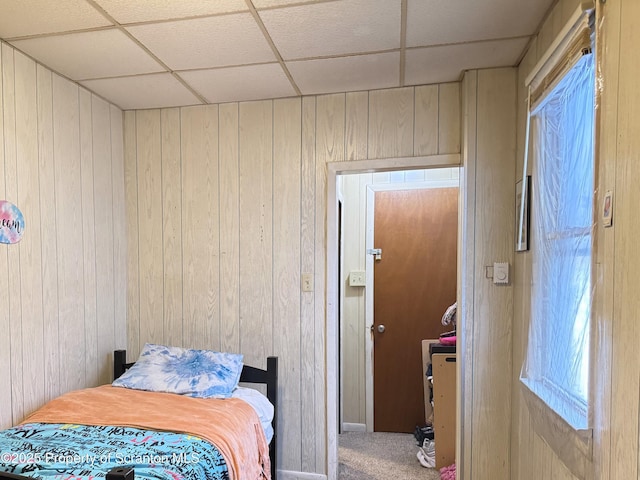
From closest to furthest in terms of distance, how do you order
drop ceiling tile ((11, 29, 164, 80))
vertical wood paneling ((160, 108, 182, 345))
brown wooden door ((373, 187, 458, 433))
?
drop ceiling tile ((11, 29, 164, 80))
vertical wood paneling ((160, 108, 182, 345))
brown wooden door ((373, 187, 458, 433))

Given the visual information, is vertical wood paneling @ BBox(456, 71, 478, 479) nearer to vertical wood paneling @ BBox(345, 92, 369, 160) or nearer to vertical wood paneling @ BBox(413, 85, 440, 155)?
vertical wood paneling @ BBox(413, 85, 440, 155)

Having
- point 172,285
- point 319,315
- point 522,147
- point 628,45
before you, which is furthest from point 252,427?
point 628,45

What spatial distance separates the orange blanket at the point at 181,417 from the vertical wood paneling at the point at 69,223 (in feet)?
0.82

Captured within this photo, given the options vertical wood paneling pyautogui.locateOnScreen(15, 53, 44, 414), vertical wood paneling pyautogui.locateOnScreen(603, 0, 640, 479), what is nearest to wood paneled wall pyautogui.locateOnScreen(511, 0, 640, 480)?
vertical wood paneling pyautogui.locateOnScreen(603, 0, 640, 479)

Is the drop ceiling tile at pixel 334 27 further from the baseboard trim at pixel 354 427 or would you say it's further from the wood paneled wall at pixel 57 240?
the baseboard trim at pixel 354 427

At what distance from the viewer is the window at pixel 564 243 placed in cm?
120

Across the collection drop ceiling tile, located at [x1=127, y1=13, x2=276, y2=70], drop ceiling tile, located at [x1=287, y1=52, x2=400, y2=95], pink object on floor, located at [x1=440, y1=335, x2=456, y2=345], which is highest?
drop ceiling tile, located at [x1=127, y1=13, x2=276, y2=70]

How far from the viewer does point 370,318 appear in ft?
10.7

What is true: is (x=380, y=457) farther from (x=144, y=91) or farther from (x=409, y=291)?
(x=144, y=91)

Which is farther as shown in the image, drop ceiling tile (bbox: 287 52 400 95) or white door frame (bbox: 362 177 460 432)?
white door frame (bbox: 362 177 460 432)

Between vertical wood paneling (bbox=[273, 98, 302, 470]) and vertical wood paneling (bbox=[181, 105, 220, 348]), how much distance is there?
406 millimetres

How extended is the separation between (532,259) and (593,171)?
625 mm

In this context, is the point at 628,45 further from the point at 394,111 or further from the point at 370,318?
the point at 370,318

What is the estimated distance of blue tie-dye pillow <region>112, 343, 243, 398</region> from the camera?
6.81ft
